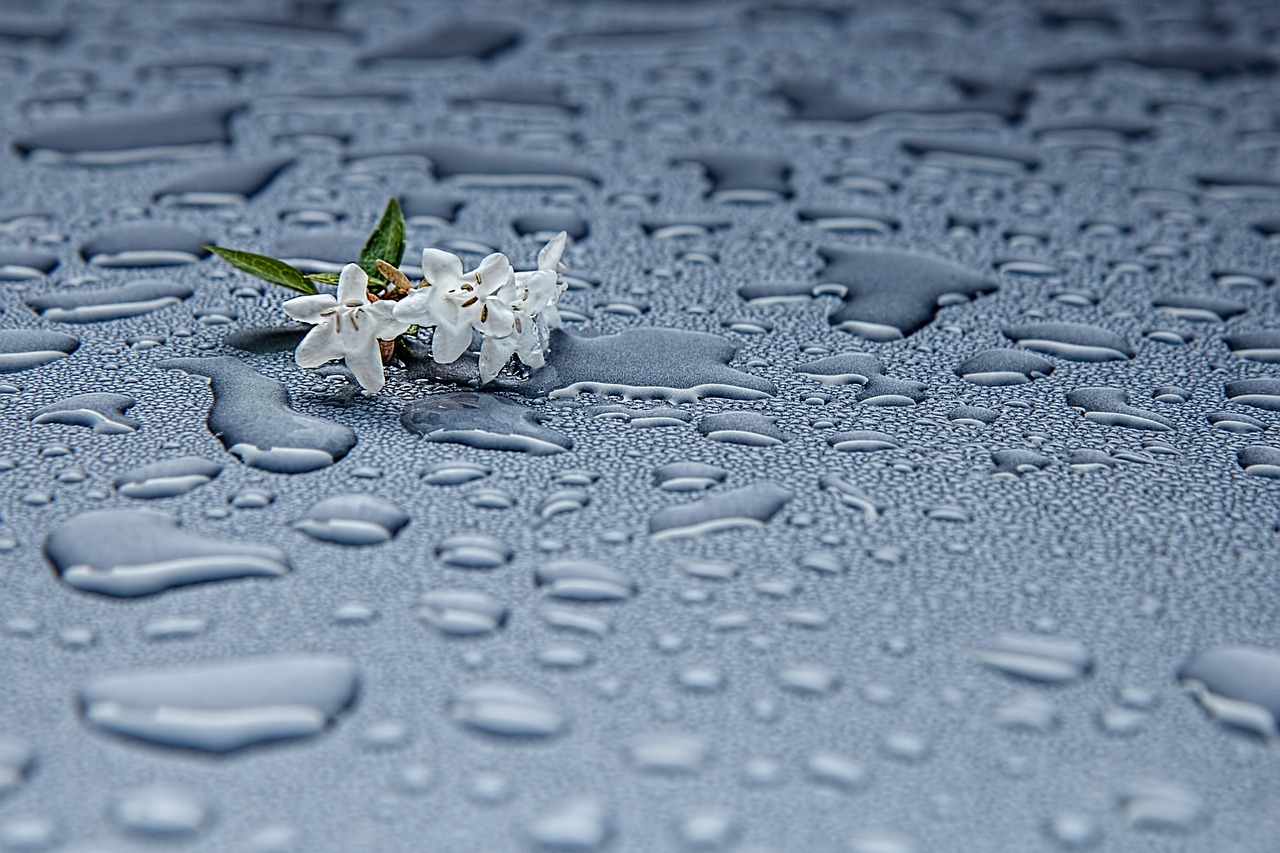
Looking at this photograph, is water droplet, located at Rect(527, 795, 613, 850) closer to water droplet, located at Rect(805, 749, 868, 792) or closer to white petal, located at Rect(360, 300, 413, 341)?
water droplet, located at Rect(805, 749, 868, 792)

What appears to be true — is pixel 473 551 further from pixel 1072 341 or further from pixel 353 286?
pixel 1072 341

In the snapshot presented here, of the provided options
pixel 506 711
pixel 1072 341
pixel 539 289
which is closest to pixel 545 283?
pixel 539 289

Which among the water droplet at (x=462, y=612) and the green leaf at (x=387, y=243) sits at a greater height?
the green leaf at (x=387, y=243)

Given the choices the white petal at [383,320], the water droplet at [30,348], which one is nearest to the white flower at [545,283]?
the white petal at [383,320]

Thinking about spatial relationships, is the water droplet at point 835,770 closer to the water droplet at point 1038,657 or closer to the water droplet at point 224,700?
the water droplet at point 1038,657

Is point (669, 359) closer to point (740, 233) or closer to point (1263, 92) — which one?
point (740, 233)

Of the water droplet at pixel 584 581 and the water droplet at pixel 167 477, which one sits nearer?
the water droplet at pixel 584 581

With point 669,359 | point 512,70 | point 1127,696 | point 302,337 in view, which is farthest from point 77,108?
point 1127,696
